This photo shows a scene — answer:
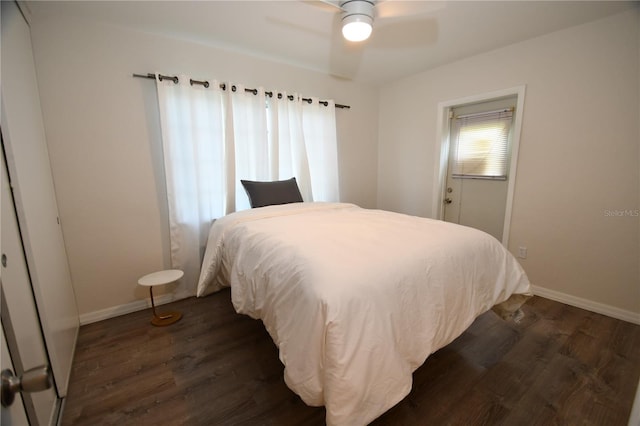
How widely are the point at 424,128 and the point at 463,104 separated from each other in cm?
49

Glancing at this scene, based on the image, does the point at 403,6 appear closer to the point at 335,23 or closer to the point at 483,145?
the point at 335,23

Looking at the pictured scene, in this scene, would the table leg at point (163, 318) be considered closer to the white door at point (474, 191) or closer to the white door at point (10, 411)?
the white door at point (10, 411)

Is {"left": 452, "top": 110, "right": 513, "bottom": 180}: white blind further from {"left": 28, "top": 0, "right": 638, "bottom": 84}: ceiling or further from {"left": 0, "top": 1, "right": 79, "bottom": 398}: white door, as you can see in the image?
{"left": 0, "top": 1, "right": 79, "bottom": 398}: white door

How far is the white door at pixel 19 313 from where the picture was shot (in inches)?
35.7

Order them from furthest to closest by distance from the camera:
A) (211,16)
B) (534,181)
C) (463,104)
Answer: (463,104)
(534,181)
(211,16)

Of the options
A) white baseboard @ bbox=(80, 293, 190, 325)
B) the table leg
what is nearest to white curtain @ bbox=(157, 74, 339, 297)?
white baseboard @ bbox=(80, 293, 190, 325)

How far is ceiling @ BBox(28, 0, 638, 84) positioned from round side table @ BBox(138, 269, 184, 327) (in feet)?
6.60

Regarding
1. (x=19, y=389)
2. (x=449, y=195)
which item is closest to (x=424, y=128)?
(x=449, y=195)

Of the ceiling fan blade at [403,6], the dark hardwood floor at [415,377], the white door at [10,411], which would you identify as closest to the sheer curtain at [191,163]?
the dark hardwood floor at [415,377]

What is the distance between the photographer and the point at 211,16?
2051 millimetres

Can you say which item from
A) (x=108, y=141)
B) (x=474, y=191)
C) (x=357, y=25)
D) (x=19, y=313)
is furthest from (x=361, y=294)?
(x=474, y=191)

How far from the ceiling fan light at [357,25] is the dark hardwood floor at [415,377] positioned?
2195 millimetres

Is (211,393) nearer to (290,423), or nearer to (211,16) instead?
(290,423)

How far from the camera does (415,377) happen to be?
1.61 metres
